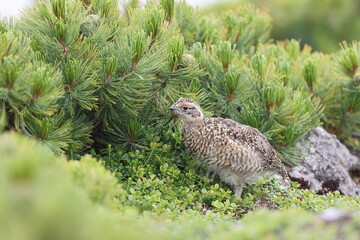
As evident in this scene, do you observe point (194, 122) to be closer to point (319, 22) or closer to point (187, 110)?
point (187, 110)

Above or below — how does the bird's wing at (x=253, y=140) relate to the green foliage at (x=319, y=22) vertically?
below

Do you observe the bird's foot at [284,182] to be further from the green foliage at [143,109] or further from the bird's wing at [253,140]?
the bird's wing at [253,140]

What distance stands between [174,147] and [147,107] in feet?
1.92

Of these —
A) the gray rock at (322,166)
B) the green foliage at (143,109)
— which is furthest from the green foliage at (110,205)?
the gray rock at (322,166)

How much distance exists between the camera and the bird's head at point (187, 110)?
19.0ft

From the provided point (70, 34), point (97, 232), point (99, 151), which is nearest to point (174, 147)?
point (99, 151)

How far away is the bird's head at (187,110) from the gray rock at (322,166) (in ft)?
5.27

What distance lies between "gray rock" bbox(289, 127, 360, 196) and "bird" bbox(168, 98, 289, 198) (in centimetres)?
105

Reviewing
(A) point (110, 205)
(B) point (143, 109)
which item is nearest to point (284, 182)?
(B) point (143, 109)

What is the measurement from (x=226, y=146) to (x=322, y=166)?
2.02 metres

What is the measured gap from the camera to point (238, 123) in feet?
20.1

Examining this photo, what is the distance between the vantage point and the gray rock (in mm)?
7020

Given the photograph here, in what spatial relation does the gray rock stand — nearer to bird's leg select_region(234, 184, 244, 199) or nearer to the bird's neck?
bird's leg select_region(234, 184, 244, 199)

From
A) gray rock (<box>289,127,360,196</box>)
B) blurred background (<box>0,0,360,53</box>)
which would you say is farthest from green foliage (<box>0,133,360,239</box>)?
blurred background (<box>0,0,360,53</box>)
